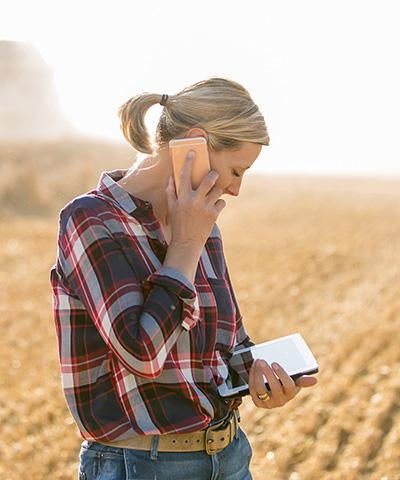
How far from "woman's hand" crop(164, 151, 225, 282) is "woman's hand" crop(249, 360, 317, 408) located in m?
0.44

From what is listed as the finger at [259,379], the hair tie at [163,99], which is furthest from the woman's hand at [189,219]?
the finger at [259,379]

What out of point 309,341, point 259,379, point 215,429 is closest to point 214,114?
point 259,379

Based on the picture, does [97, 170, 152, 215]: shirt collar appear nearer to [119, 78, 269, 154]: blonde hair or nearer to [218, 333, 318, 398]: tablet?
[119, 78, 269, 154]: blonde hair

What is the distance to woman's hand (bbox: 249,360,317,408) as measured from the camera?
2305 millimetres

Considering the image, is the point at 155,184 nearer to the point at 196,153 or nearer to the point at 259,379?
the point at 196,153

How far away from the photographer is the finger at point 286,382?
7.54 ft

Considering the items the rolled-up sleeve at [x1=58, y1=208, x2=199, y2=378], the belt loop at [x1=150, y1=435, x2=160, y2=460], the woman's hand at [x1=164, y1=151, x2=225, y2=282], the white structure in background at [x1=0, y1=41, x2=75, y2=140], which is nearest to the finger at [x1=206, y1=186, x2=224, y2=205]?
the woman's hand at [x1=164, y1=151, x2=225, y2=282]

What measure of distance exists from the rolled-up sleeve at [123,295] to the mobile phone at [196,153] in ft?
0.82

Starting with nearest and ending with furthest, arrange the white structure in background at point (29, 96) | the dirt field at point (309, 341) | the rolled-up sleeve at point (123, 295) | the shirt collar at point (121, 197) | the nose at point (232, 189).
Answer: the rolled-up sleeve at point (123, 295) < the shirt collar at point (121, 197) < the nose at point (232, 189) < the dirt field at point (309, 341) < the white structure in background at point (29, 96)

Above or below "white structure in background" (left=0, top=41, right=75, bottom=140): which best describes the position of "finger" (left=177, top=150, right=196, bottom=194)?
above

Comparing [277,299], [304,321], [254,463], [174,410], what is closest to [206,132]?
[174,410]

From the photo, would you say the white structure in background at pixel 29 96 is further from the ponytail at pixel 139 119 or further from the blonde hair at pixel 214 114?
the blonde hair at pixel 214 114

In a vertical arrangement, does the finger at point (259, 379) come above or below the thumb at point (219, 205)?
below

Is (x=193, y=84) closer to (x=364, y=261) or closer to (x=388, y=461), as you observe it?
(x=388, y=461)
